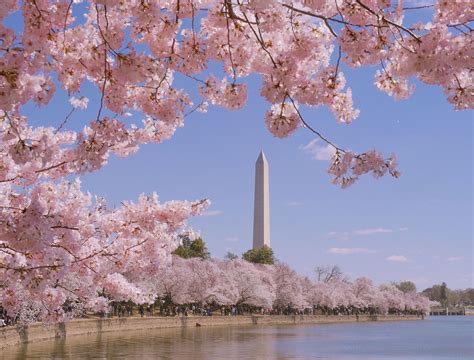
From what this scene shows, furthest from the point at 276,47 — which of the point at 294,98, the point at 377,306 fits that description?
the point at 377,306

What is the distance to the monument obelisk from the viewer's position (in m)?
56.5

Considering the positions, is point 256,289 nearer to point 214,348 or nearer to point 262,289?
point 262,289

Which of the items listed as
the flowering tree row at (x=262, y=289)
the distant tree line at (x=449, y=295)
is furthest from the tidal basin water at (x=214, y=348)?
the distant tree line at (x=449, y=295)

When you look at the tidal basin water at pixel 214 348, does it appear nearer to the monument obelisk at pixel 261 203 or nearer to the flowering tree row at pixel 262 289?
the flowering tree row at pixel 262 289

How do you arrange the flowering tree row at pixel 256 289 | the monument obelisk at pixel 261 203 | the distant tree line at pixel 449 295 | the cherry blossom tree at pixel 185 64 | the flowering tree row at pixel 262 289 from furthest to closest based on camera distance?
the distant tree line at pixel 449 295 → the monument obelisk at pixel 261 203 → the flowering tree row at pixel 262 289 → the flowering tree row at pixel 256 289 → the cherry blossom tree at pixel 185 64

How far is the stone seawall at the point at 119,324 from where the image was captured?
21.9 meters

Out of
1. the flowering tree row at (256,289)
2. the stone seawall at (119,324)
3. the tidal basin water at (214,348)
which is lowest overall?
the tidal basin water at (214,348)

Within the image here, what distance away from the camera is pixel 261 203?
185 feet

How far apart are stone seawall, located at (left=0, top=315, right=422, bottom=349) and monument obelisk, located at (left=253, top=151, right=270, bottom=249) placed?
9.22m

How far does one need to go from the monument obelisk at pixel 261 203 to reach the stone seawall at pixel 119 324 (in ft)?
30.2

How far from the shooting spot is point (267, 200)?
187 ft

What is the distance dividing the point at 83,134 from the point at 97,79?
459mm

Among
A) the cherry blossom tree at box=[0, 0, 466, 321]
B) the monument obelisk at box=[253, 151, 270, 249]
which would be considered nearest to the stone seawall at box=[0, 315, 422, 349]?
the monument obelisk at box=[253, 151, 270, 249]

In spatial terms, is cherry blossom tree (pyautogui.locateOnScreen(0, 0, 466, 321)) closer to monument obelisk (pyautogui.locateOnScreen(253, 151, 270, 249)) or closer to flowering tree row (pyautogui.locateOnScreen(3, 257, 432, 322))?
flowering tree row (pyautogui.locateOnScreen(3, 257, 432, 322))
